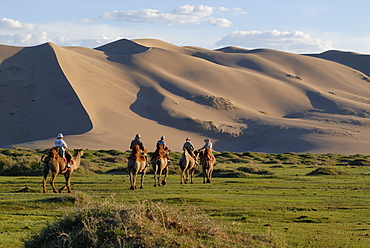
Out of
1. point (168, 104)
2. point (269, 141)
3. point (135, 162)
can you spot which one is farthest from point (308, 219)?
point (168, 104)

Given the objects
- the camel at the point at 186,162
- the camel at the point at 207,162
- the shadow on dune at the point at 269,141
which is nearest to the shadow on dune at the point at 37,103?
the shadow on dune at the point at 269,141

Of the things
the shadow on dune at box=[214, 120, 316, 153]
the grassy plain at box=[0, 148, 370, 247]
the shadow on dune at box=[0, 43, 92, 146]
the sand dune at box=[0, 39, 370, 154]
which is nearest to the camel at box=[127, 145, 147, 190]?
the grassy plain at box=[0, 148, 370, 247]

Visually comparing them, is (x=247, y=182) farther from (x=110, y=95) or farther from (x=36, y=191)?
(x=110, y=95)

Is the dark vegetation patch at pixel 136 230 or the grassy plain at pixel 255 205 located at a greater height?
the dark vegetation patch at pixel 136 230

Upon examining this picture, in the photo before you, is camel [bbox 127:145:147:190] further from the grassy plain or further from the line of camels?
the grassy plain

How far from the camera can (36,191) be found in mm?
25797

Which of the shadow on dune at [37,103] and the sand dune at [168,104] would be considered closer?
the shadow on dune at [37,103]

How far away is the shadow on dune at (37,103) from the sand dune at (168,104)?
16cm

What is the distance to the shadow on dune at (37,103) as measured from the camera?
96.6 metres

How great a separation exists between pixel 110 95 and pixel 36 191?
87244mm

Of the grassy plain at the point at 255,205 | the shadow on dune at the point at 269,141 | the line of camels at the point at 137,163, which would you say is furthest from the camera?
the shadow on dune at the point at 269,141

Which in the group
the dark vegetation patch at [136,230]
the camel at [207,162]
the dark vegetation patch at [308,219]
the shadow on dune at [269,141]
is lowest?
the shadow on dune at [269,141]

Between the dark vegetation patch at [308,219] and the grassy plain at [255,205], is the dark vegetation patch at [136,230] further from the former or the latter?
the dark vegetation patch at [308,219]

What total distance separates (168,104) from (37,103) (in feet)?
71.0
